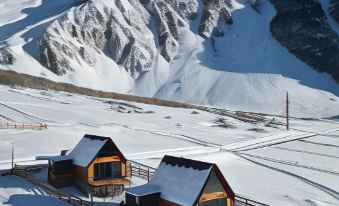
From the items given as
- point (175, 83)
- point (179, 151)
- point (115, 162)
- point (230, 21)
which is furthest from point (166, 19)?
point (115, 162)

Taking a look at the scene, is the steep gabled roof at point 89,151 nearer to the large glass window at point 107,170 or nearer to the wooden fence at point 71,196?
the large glass window at point 107,170

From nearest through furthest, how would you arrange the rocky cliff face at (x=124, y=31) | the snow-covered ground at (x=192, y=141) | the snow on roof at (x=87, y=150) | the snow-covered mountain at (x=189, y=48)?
the snow on roof at (x=87, y=150), the snow-covered ground at (x=192, y=141), the snow-covered mountain at (x=189, y=48), the rocky cliff face at (x=124, y=31)

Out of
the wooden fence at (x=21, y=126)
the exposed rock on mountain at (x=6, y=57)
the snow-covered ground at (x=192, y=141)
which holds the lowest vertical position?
the snow-covered ground at (x=192, y=141)

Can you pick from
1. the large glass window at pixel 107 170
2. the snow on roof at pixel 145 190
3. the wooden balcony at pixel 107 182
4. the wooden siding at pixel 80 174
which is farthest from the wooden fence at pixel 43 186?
the snow on roof at pixel 145 190

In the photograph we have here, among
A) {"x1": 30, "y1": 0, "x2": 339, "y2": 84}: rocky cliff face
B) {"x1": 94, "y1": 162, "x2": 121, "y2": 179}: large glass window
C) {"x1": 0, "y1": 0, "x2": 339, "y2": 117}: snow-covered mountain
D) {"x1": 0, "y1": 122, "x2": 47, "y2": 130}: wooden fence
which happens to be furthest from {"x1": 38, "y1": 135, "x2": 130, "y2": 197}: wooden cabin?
{"x1": 30, "y1": 0, "x2": 339, "y2": 84}: rocky cliff face

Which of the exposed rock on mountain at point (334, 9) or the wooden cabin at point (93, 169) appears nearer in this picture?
the wooden cabin at point (93, 169)

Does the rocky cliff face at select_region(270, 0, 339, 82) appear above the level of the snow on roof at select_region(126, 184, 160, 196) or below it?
above

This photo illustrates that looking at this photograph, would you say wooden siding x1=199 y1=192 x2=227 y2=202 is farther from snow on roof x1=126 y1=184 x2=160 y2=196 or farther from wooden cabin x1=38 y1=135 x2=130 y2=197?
wooden cabin x1=38 y1=135 x2=130 y2=197

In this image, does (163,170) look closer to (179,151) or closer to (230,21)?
(179,151)
